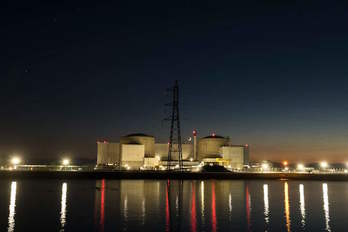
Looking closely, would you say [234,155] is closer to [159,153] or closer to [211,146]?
[211,146]

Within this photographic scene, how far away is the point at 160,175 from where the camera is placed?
69.9m

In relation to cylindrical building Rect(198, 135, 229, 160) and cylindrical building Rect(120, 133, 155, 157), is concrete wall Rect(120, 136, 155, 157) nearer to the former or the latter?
cylindrical building Rect(120, 133, 155, 157)

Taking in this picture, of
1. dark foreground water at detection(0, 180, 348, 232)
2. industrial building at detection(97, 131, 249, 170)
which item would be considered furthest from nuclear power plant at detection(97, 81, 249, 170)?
dark foreground water at detection(0, 180, 348, 232)

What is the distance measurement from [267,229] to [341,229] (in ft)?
15.4

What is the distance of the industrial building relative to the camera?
264ft

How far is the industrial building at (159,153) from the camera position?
264 ft

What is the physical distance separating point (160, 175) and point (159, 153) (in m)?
20.2

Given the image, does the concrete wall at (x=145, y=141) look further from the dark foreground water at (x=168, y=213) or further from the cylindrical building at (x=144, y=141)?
the dark foreground water at (x=168, y=213)

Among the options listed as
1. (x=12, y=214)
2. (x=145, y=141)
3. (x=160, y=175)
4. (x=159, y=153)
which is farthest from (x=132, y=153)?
(x=12, y=214)

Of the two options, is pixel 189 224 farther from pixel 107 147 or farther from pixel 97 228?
pixel 107 147

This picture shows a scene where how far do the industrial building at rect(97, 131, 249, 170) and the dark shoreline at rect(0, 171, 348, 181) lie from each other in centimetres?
1094

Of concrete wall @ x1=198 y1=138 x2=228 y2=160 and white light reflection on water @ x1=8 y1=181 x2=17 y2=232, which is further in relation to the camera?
concrete wall @ x1=198 y1=138 x2=228 y2=160

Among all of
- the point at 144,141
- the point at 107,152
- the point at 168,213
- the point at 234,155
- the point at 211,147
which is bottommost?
the point at 168,213

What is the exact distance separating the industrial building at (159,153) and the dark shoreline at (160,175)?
10.9m
